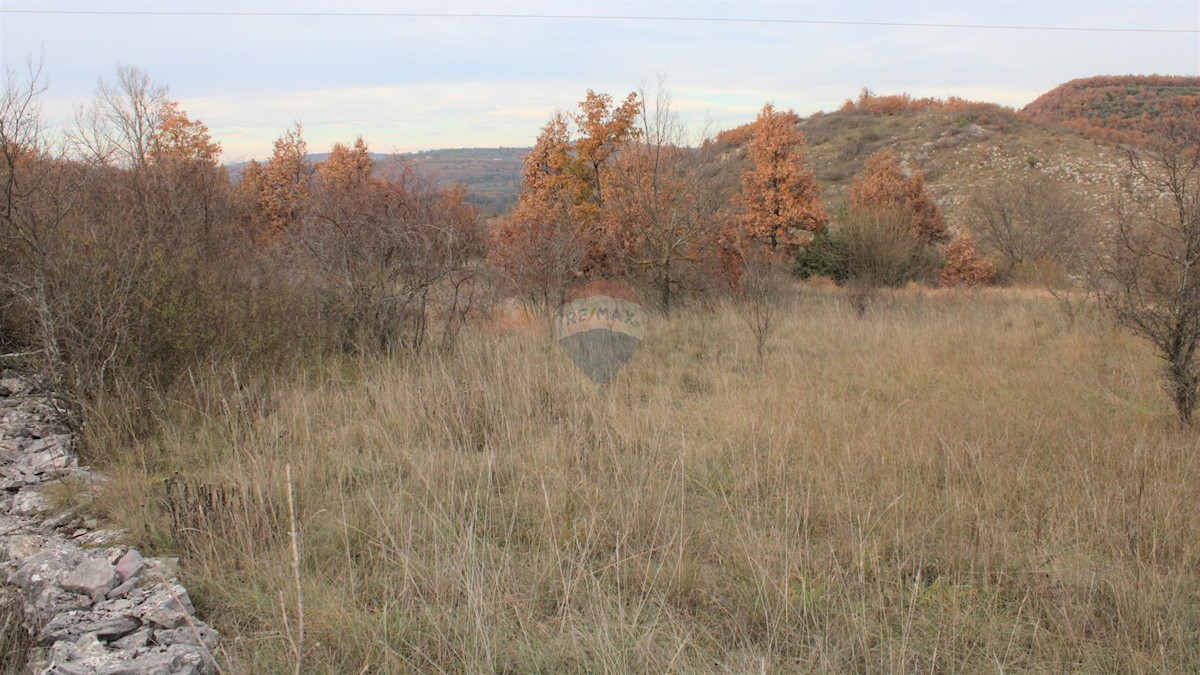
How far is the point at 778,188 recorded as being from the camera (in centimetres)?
2148

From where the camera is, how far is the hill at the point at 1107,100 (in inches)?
2379

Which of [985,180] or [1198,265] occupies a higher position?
[985,180]

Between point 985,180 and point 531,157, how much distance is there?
43372 mm

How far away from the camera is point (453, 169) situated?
106 ft

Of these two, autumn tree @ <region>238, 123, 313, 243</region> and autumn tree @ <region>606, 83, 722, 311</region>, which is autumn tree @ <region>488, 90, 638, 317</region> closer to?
autumn tree @ <region>606, 83, 722, 311</region>

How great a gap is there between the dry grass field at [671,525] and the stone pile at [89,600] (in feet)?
0.51

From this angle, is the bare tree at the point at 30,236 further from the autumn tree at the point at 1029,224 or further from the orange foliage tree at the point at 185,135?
the autumn tree at the point at 1029,224

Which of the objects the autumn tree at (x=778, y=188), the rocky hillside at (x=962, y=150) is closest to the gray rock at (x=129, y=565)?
the autumn tree at (x=778, y=188)

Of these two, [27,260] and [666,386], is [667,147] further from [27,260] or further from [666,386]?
[27,260]

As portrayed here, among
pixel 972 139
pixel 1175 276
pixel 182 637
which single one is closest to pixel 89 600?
pixel 182 637

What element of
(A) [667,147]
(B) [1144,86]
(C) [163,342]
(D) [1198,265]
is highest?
(B) [1144,86]

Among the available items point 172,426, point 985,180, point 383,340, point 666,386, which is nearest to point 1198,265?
point 666,386

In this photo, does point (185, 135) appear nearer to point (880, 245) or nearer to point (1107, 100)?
point (880, 245)

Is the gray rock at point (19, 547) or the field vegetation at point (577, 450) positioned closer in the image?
the field vegetation at point (577, 450)
